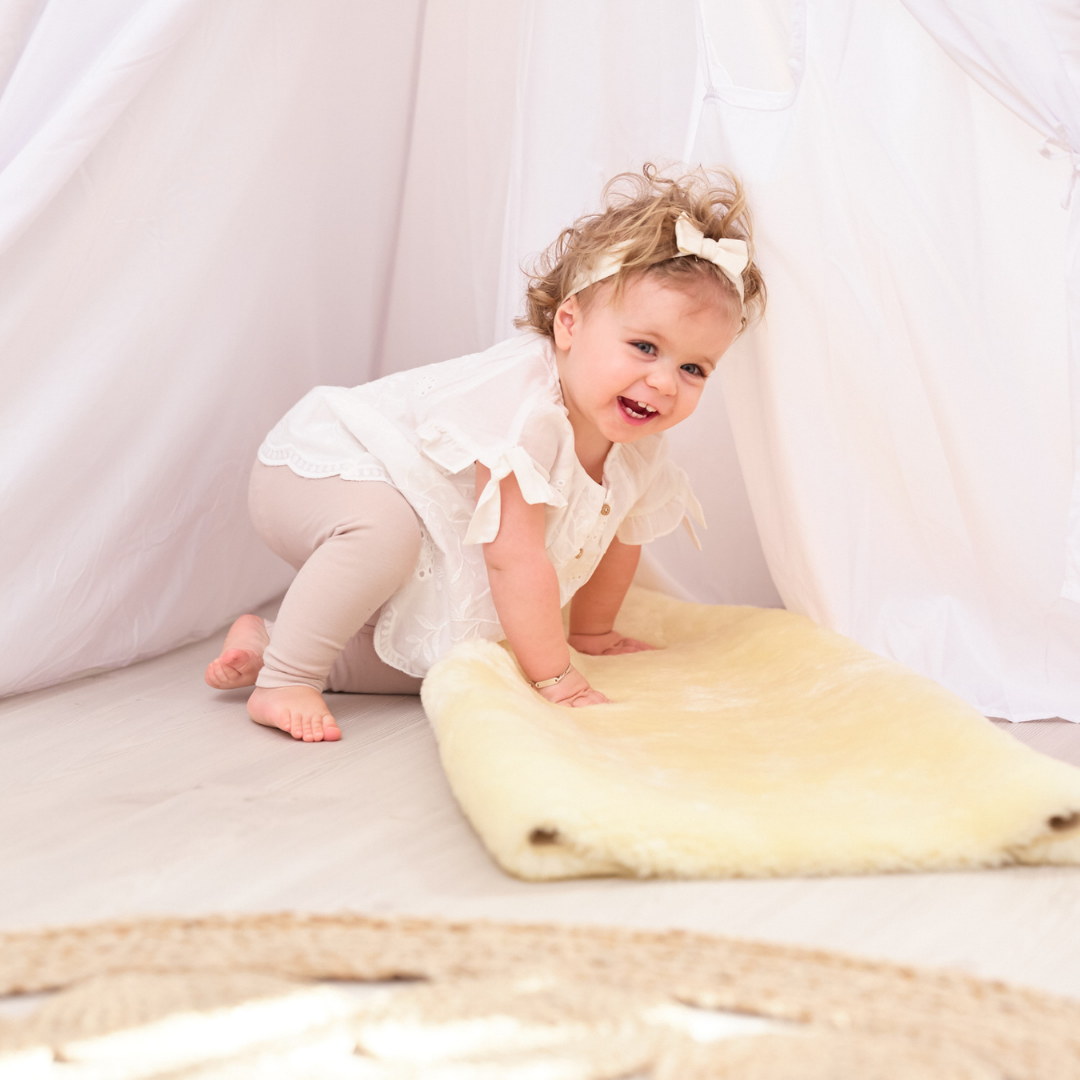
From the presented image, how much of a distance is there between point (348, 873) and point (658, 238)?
76 cm

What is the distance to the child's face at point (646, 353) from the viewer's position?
1.22m

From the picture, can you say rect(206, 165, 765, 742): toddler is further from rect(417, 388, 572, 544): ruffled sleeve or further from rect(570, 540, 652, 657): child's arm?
rect(570, 540, 652, 657): child's arm

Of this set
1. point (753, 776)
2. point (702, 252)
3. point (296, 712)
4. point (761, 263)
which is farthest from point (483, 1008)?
point (761, 263)

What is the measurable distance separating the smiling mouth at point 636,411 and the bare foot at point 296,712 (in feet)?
1.55

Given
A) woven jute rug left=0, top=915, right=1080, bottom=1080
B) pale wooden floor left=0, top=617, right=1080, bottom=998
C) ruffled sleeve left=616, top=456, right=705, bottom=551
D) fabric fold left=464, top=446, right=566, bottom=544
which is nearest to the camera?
woven jute rug left=0, top=915, right=1080, bottom=1080

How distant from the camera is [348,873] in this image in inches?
32.8

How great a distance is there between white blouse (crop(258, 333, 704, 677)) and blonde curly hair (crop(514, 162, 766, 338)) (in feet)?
0.26

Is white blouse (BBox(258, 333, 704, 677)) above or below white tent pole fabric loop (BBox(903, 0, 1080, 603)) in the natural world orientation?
below

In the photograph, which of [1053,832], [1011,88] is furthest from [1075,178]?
[1053,832]

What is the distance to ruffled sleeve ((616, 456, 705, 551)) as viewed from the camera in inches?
57.0

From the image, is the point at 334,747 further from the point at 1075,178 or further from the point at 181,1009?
the point at 1075,178

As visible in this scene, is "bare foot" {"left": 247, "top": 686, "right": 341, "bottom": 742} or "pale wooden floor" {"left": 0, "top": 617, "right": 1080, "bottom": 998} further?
"bare foot" {"left": 247, "top": 686, "right": 341, "bottom": 742}

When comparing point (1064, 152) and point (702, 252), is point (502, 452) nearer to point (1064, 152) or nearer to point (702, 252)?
point (702, 252)

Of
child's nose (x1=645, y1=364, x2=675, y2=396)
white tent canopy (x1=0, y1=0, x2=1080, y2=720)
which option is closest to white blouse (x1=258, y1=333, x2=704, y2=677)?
child's nose (x1=645, y1=364, x2=675, y2=396)
